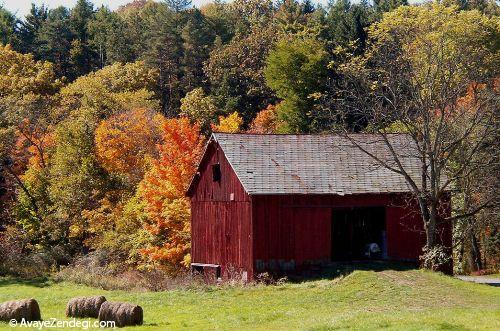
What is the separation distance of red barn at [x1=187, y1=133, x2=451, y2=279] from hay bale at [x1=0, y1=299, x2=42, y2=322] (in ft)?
44.9

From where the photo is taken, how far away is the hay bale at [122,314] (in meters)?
21.4

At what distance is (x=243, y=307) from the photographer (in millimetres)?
25906

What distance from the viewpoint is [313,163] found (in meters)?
37.0

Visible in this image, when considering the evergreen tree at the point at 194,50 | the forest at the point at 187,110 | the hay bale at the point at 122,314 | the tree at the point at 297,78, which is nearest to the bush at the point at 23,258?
the forest at the point at 187,110

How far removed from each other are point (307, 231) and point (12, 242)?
1882 cm

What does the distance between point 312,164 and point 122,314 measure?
55.8ft

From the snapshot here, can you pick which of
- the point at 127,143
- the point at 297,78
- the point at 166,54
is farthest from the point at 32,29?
the point at 127,143

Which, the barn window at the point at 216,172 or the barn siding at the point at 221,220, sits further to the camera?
the barn window at the point at 216,172

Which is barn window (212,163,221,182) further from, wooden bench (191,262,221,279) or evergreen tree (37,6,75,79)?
evergreen tree (37,6,75,79)

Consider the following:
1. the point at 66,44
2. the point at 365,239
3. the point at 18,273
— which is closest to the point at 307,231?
the point at 365,239

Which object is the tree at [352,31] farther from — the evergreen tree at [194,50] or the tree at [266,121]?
the evergreen tree at [194,50]

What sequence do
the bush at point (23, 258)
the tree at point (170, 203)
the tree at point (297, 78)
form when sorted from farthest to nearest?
the tree at point (297, 78) → the tree at point (170, 203) → the bush at point (23, 258)

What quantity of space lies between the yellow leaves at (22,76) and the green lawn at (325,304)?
43800 mm

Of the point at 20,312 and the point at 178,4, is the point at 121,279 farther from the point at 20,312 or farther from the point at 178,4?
the point at 178,4
